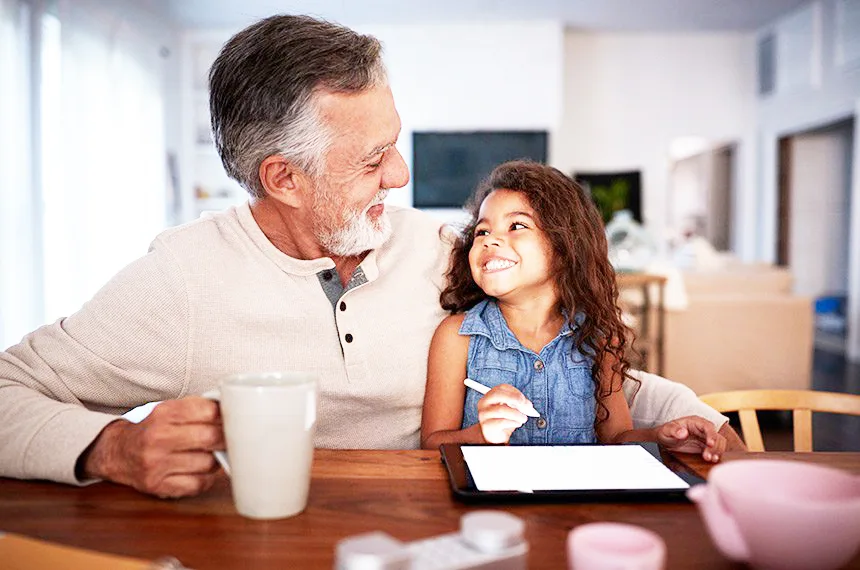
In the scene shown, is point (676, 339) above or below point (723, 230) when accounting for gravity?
below

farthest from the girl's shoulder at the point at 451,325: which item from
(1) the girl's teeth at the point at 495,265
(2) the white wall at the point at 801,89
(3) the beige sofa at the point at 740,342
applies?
(2) the white wall at the point at 801,89

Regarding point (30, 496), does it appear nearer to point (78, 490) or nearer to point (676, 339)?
point (78, 490)

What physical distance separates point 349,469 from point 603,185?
7642 mm

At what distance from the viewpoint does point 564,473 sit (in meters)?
0.83

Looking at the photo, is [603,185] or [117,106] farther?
[603,185]

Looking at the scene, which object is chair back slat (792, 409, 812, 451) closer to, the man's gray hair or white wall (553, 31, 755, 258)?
the man's gray hair

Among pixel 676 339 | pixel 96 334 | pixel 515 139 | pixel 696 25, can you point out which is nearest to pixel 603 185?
pixel 515 139

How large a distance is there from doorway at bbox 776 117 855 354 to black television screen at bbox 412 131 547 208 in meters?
2.79

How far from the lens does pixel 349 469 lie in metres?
0.88

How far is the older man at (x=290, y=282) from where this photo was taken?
3.86 ft

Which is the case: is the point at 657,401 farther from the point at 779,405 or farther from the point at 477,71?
the point at 477,71

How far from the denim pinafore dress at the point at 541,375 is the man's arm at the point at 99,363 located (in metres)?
0.53

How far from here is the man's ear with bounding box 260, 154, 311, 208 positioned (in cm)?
131

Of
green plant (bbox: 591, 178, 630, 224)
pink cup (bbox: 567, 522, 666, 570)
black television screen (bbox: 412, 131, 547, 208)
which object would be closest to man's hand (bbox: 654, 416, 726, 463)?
pink cup (bbox: 567, 522, 666, 570)
